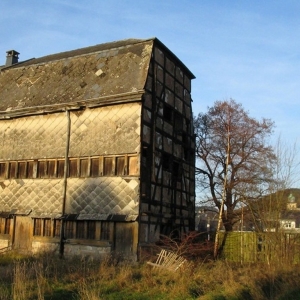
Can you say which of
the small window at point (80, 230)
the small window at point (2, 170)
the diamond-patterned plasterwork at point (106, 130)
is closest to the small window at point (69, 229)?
the small window at point (80, 230)

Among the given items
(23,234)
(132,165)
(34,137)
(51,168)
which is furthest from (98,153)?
(23,234)

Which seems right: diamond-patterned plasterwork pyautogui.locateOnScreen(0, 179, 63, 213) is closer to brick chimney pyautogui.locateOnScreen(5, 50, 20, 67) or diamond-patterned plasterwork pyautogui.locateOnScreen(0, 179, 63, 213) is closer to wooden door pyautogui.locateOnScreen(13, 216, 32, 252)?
wooden door pyautogui.locateOnScreen(13, 216, 32, 252)

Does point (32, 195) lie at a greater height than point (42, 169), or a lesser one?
lesser

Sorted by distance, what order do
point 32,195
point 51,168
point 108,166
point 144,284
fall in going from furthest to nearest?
point 32,195 < point 51,168 < point 108,166 < point 144,284

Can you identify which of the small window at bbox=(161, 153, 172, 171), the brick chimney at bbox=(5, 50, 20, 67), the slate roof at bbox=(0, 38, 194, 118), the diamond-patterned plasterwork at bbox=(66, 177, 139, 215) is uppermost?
the brick chimney at bbox=(5, 50, 20, 67)

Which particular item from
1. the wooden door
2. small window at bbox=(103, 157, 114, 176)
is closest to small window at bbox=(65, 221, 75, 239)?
the wooden door

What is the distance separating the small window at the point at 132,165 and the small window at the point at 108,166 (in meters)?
0.92

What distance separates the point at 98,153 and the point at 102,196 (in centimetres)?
201

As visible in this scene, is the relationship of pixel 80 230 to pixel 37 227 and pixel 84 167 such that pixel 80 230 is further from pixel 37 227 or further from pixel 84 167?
pixel 84 167

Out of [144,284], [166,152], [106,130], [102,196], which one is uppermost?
[106,130]

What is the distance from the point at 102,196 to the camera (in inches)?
768

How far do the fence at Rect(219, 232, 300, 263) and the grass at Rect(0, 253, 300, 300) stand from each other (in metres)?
2.64

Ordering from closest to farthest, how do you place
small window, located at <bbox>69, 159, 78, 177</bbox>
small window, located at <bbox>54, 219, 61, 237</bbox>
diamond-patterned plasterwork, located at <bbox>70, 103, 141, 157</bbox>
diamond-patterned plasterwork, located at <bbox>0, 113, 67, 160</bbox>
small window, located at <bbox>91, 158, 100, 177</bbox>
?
diamond-patterned plasterwork, located at <bbox>70, 103, 141, 157</bbox> → small window, located at <bbox>91, 158, 100, 177</bbox> → small window, located at <bbox>54, 219, 61, 237</bbox> → small window, located at <bbox>69, 159, 78, 177</bbox> → diamond-patterned plasterwork, located at <bbox>0, 113, 67, 160</bbox>

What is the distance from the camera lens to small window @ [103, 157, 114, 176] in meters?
19.7
